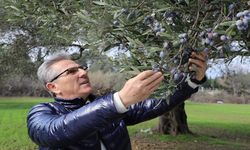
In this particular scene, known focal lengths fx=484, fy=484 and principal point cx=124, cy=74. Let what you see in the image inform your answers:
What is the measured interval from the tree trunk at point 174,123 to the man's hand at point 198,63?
15.5 m

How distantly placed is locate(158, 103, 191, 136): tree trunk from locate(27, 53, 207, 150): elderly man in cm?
1505

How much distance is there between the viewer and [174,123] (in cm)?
1881

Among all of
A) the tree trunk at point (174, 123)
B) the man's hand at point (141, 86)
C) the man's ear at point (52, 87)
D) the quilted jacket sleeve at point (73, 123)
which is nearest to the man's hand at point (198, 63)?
the man's hand at point (141, 86)

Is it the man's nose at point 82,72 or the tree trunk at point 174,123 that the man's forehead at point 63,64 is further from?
the tree trunk at point 174,123

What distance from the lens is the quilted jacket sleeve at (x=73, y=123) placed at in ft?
8.44

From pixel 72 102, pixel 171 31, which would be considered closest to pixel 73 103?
pixel 72 102

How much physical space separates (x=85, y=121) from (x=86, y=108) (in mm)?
77

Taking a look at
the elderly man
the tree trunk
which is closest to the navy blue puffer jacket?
the elderly man

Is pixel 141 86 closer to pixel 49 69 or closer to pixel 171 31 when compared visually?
pixel 171 31

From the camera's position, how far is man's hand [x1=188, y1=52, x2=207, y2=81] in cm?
301

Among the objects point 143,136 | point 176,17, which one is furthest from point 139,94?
point 143,136

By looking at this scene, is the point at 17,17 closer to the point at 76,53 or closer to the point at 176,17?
the point at 76,53

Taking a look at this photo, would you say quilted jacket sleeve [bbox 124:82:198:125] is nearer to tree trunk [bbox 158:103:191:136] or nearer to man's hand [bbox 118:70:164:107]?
man's hand [bbox 118:70:164:107]

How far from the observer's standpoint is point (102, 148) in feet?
11.1
